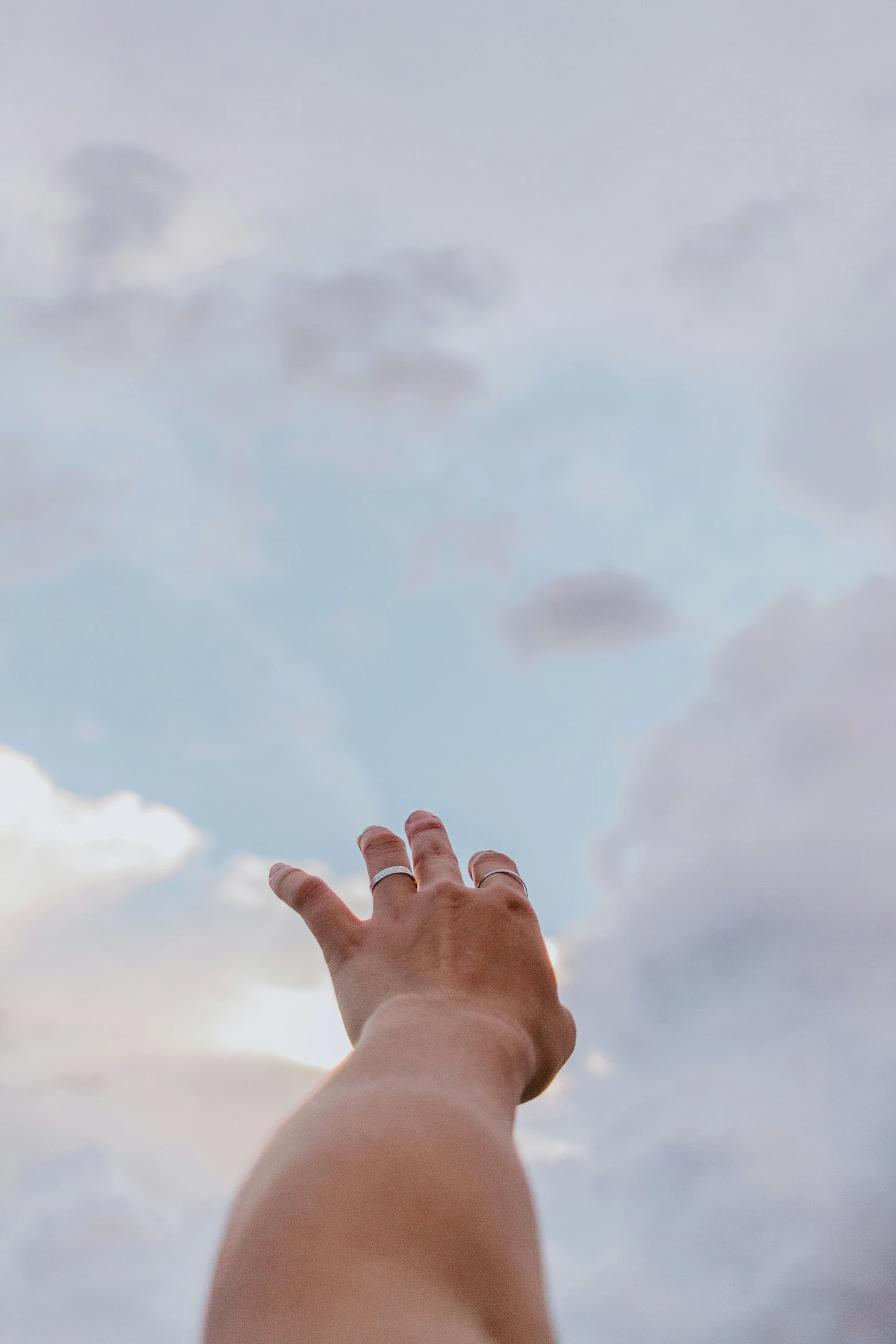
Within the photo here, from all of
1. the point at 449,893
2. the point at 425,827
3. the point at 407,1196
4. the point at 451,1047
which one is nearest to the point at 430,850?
the point at 425,827

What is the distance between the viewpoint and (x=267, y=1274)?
238 centimetres

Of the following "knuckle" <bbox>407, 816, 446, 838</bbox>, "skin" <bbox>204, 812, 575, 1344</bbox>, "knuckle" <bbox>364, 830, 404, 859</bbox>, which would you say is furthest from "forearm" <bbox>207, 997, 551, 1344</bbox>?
"knuckle" <bbox>407, 816, 446, 838</bbox>

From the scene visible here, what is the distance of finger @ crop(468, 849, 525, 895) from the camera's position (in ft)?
15.2

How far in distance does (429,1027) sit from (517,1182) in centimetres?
67

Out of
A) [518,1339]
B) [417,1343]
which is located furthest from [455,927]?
[417,1343]

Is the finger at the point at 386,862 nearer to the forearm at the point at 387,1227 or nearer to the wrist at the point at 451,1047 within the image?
the wrist at the point at 451,1047

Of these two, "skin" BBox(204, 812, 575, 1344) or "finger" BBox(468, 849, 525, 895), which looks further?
"finger" BBox(468, 849, 525, 895)

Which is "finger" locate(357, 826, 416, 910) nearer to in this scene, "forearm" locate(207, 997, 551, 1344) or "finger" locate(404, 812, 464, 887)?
"finger" locate(404, 812, 464, 887)

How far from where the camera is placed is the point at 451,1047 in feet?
10.5

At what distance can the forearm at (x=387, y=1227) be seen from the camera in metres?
2.25

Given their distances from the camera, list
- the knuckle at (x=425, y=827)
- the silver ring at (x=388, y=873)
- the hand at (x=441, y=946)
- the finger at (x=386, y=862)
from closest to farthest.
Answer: the hand at (x=441, y=946) → the finger at (x=386, y=862) → the silver ring at (x=388, y=873) → the knuckle at (x=425, y=827)

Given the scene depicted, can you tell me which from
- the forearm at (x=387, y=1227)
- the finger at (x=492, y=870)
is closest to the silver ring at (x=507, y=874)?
the finger at (x=492, y=870)

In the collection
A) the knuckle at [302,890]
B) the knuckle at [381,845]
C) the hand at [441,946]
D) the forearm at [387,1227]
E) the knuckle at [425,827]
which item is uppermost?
the knuckle at [425,827]

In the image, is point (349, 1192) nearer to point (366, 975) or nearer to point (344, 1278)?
point (344, 1278)
